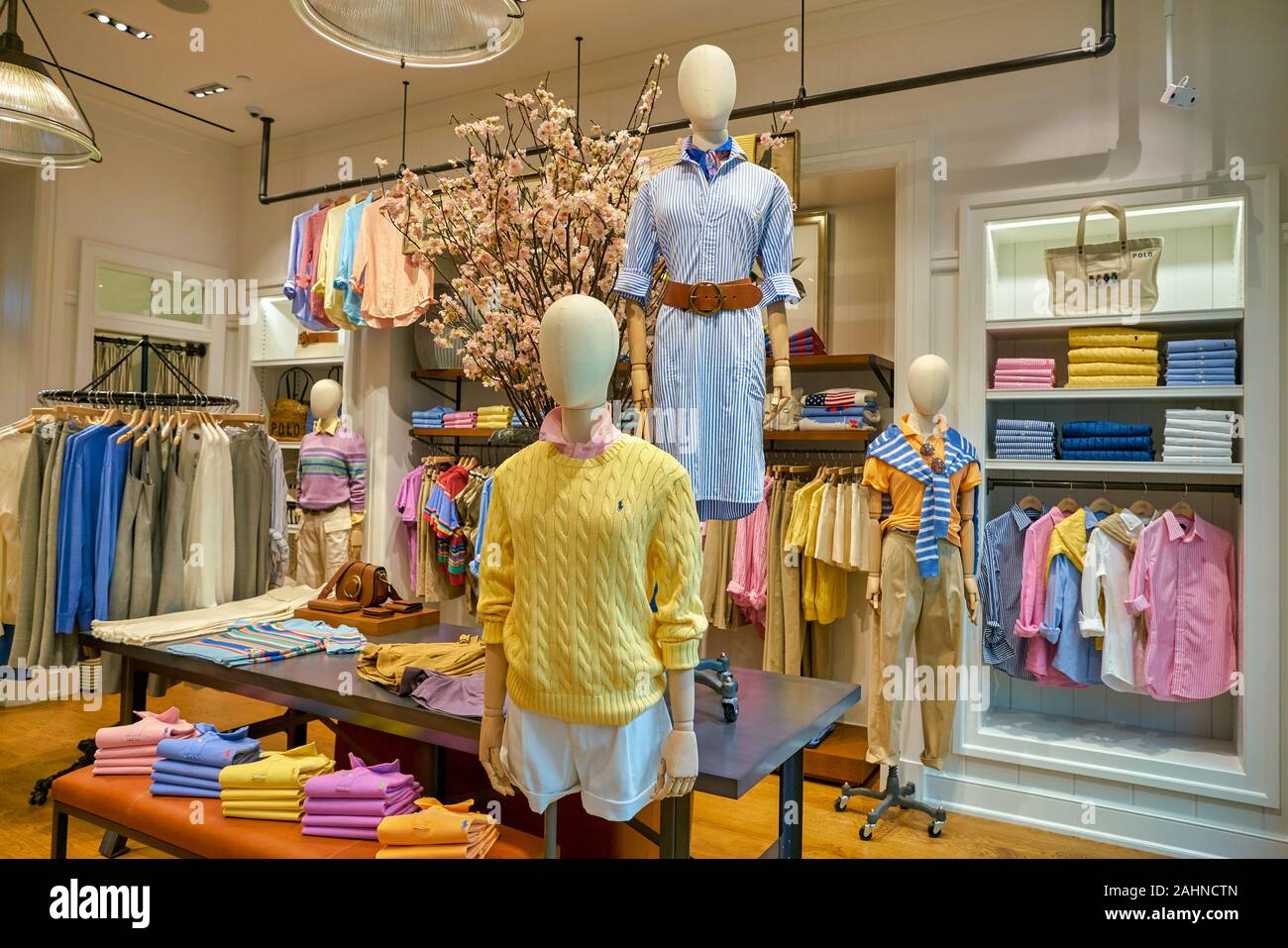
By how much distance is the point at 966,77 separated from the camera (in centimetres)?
355

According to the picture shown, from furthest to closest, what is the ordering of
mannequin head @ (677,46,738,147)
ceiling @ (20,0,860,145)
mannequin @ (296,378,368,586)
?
mannequin @ (296,378,368,586), ceiling @ (20,0,860,145), mannequin head @ (677,46,738,147)

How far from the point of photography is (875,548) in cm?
347

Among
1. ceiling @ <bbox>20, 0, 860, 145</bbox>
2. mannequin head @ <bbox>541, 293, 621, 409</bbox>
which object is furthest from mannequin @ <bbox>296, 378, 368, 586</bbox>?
mannequin head @ <bbox>541, 293, 621, 409</bbox>

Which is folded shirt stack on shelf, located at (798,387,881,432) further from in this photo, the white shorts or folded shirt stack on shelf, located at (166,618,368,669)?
the white shorts

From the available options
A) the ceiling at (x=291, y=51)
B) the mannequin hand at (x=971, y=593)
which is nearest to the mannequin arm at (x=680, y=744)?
the mannequin hand at (x=971, y=593)

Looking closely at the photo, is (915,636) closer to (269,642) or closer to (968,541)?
(968,541)

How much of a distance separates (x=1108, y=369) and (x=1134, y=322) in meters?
0.21

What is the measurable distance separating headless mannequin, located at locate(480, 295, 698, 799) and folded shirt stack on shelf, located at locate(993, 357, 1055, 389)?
2.67 meters

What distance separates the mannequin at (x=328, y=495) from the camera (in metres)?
5.24

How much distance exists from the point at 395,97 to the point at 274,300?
1802 mm

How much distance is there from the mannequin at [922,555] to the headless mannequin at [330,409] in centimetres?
319

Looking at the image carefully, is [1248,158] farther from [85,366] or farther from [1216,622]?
[85,366]

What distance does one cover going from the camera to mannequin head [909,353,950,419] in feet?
11.2

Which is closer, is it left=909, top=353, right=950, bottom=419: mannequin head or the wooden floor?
A: the wooden floor
